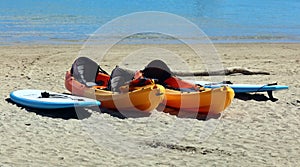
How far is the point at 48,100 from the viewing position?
29.9ft

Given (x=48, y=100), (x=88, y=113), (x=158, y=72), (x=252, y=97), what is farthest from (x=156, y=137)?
(x=252, y=97)

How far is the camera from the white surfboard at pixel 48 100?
8867 millimetres

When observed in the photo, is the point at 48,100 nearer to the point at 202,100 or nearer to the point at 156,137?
the point at 156,137

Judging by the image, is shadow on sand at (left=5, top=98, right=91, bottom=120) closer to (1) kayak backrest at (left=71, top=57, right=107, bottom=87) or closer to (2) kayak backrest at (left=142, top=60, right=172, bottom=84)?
(1) kayak backrest at (left=71, top=57, right=107, bottom=87)

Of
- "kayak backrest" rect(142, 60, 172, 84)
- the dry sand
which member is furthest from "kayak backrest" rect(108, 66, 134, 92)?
the dry sand

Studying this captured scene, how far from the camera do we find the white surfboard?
8.87 meters

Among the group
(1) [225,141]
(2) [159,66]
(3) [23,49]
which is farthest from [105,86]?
(3) [23,49]

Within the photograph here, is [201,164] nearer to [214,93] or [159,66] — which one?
[214,93]

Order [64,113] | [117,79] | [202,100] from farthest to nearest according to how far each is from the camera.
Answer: [117,79] < [202,100] < [64,113]

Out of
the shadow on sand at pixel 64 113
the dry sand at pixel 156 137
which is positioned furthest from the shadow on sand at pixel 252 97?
the shadow on sand at pixel 64 113

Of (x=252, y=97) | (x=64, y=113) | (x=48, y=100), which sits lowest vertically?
(x=252, y=97)

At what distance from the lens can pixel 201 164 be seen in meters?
6.71

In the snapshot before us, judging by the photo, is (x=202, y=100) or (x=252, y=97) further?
(x=252, y=97)

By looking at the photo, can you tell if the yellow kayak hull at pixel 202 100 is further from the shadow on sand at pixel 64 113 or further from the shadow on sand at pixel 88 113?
the shadow on sand at pixel 64 113
